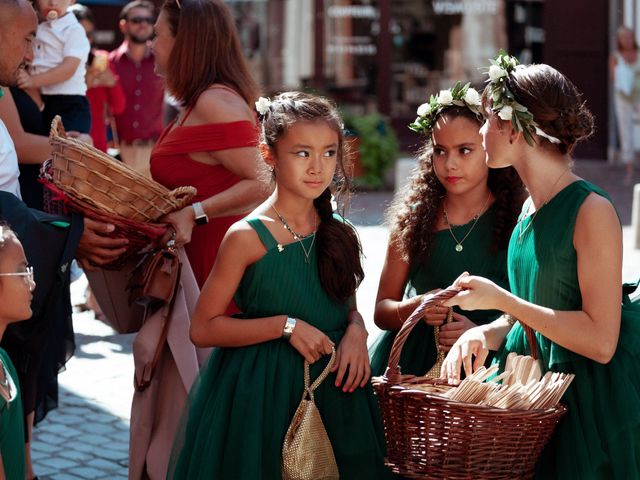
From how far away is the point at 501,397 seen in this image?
121 inches

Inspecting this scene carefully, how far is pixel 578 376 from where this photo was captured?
129 inches

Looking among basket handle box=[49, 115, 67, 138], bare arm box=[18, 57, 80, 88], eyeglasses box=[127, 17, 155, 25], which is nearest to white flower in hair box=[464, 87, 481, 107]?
basket handle box=[49, 115, 67, 138]

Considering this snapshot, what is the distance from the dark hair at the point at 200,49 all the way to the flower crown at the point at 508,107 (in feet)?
4.70

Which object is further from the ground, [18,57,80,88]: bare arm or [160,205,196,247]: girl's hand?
[18,57,80,88]: bare arm

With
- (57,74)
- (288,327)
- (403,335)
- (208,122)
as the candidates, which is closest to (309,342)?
(288,327)

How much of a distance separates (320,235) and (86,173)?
858mm

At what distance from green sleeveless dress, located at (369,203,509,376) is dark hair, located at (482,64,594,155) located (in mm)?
729

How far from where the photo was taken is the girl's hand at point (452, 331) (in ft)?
12.7

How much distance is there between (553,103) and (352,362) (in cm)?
102

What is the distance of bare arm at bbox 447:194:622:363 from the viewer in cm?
316

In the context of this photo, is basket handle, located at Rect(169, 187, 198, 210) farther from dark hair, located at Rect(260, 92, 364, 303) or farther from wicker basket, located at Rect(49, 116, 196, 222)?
dark hair, located at Rect(260, 92, 364, 303)

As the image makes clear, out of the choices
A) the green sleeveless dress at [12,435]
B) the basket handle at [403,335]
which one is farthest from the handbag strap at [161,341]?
the basket handle at [403,335]

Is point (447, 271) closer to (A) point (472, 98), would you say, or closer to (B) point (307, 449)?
(A) point (472, 98)

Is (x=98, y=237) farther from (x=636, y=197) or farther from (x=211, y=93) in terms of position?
(x=636, y=197)
